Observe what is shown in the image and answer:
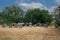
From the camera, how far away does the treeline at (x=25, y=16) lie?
42.9 meters

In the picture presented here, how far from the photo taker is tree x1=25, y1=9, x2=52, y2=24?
42769mm

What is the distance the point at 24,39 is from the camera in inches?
460

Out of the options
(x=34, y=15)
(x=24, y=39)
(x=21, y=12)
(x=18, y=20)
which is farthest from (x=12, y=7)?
(x=24, y=39)

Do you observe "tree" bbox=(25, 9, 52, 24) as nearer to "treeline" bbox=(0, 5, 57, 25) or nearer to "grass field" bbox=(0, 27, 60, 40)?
"treeline" bbox=(0, 5, 57, 25)

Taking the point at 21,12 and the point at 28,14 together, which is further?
the point at 21,12

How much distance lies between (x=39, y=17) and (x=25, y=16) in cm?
652

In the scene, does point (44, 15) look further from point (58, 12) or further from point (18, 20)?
point (58, 12)

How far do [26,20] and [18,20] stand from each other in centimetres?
232

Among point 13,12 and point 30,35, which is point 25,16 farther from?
point 30,35

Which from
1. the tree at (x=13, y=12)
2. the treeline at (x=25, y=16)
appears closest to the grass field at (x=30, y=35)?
the treeline at (x=25, y=16)

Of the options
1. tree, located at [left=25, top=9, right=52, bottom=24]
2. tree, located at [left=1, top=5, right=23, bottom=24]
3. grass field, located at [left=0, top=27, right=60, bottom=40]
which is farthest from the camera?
tree, located at [left=1, top=5, right=23, bottom=24]

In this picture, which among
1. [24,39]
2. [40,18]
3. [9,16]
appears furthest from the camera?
[9,16]

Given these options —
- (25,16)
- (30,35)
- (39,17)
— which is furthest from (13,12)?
(30,35)

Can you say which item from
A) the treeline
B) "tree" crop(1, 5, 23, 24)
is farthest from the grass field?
"tree" crop(1, 5, 23, 24)
